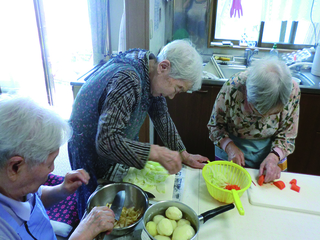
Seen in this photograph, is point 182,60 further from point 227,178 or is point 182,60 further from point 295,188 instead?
point 295,188

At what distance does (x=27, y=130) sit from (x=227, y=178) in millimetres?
923

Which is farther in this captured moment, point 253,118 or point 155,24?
point 155,24

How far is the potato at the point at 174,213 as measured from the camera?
89 centimetres

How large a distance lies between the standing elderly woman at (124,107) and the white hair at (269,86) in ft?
0.89

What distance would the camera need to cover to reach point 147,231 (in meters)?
0.79

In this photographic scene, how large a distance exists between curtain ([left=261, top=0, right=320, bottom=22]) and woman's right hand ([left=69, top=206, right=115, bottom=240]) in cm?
274

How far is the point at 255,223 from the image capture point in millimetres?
976

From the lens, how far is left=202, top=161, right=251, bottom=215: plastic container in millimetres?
1021

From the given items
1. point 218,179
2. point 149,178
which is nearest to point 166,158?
point 149,178

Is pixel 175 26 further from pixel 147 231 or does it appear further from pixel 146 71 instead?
pixel 147 231

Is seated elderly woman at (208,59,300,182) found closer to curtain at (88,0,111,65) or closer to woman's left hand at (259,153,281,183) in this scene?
woman's left hand at (259,153,281,183)

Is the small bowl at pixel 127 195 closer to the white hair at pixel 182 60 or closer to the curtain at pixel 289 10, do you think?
the white hair at pixel 182 60

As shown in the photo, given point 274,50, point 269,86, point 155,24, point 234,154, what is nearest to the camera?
point 269,86

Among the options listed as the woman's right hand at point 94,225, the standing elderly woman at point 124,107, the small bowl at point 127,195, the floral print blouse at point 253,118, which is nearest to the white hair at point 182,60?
the standing elderly woman at point 124,107
